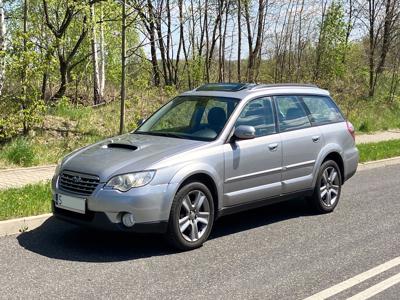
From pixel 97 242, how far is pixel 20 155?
16.4 ft

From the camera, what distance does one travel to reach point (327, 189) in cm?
789

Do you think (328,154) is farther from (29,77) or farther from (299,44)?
(299,44)

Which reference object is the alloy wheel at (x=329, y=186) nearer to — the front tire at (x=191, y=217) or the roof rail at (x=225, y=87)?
the roof rail at (x=225, y=87)

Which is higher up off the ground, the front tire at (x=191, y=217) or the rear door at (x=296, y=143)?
the rear door at (x=296, y=143)

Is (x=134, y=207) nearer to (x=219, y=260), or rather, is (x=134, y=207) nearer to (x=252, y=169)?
(x=219, y=260)

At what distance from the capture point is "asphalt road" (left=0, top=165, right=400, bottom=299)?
4.78 meters

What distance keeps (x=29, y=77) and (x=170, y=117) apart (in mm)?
4665

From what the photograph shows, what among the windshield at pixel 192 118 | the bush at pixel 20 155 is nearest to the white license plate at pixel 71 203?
the windshield at pixel 192 118

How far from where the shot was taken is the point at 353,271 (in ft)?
17.5

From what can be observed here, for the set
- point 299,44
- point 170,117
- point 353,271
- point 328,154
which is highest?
point 299,44

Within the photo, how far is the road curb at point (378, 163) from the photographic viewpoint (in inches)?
478

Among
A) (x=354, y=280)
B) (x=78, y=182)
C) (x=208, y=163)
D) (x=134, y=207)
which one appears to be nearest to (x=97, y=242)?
(x=78, y=182)

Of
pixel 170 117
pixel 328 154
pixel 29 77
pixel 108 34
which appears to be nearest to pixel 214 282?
pixel 170 117

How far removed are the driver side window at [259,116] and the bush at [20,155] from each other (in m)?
5.38
